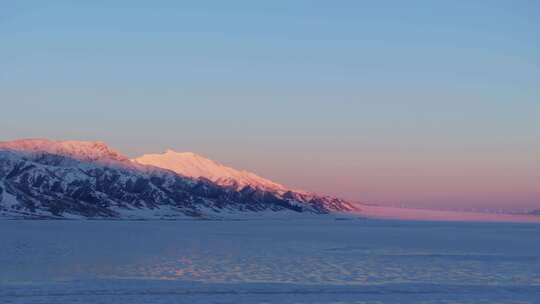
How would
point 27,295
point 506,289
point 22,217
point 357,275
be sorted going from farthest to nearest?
point 22,217 < point 357,275 < point 506,289 < point 27,295

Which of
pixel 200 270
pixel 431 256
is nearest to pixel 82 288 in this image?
pixel 200 270

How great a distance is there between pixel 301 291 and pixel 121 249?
35299mm

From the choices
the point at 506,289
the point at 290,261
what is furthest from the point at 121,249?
the point at 506,289

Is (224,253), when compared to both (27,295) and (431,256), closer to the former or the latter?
(431,256)

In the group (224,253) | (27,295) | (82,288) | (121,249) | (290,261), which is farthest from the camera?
(121,249)

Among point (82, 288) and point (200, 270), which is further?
point (200, 270)

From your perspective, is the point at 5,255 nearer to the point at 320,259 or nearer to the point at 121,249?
the point at 121,249

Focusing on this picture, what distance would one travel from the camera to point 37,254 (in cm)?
6078

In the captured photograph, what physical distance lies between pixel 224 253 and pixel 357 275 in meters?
21.1

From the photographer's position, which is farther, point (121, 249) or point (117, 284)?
point (121, 249)

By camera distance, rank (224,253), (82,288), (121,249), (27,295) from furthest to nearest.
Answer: (121,249), (224,253), (82,288), (27,295)

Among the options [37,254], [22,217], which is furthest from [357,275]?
[22,217]

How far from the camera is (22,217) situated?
19600 cm

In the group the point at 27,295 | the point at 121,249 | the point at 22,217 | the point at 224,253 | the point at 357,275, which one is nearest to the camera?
the point at 27,295
